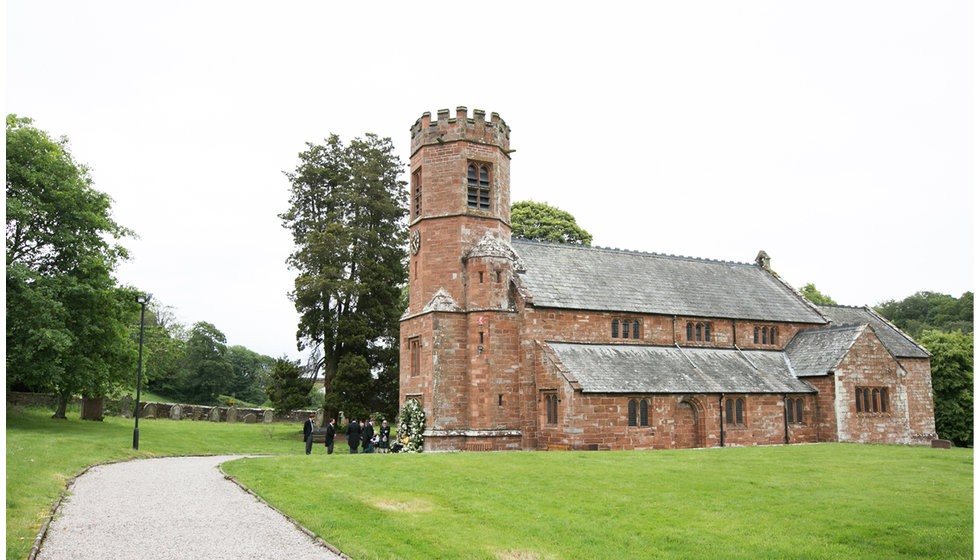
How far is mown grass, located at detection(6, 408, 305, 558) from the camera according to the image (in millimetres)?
13641

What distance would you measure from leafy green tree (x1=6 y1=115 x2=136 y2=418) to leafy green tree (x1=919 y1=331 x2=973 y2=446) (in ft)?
153

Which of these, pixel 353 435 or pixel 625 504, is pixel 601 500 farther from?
pixel 353 435

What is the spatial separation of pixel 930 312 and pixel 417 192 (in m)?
74.5

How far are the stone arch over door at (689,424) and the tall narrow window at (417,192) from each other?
15345mm

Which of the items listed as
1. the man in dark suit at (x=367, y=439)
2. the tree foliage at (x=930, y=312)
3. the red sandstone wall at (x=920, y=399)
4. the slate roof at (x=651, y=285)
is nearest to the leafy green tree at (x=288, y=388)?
the man in dark suit at (x=367, y=439)

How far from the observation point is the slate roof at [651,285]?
33.8 metres

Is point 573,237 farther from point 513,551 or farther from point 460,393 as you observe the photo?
point 513,551

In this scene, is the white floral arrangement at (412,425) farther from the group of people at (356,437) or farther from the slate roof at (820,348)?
the slate roof at (820,348)

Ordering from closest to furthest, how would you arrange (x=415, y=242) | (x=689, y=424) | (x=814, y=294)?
(x=689, y=424), (x=415, y=242), (x=814, y=294)

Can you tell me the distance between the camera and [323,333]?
4200cm

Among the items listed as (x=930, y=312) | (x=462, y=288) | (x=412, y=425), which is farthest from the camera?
(x=930, y=312)

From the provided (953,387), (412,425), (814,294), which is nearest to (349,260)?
(412,425)

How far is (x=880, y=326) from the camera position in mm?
43062

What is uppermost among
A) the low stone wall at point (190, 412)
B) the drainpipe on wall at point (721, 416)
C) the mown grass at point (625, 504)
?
the drainpipe on wall at point (721, 416)
